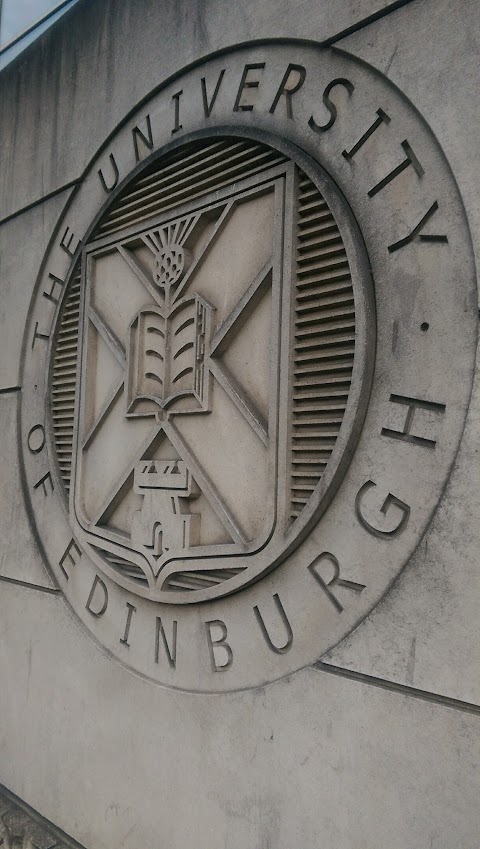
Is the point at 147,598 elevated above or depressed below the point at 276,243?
below

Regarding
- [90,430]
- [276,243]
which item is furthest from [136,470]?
[276,243]

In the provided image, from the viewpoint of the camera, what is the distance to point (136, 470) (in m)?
3.18

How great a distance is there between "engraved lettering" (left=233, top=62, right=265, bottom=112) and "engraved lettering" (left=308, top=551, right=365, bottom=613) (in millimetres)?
1777

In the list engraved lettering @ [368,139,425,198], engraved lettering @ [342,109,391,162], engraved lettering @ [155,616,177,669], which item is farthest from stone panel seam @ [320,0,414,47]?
engraved lettering @ [155,616,177,669]

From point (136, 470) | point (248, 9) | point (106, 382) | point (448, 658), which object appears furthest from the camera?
point (106, 382)

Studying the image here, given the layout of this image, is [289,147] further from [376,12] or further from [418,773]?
[418,773]

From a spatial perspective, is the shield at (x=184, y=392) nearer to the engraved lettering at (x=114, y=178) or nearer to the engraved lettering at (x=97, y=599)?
the engraved lettering at (x=97, y=599)

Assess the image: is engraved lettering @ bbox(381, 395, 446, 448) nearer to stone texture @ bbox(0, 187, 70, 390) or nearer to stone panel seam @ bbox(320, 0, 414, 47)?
stone panel seam @ bbox(320, 0, 414, 47)

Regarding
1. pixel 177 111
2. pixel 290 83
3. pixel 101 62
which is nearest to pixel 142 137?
pixel 177 111

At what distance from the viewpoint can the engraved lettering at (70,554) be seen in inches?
137

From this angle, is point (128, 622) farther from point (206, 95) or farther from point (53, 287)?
point (206, 95)

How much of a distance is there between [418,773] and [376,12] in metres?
2.43

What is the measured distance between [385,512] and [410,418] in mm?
309

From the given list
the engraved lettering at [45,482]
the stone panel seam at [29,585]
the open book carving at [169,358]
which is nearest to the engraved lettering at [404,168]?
the open book carving at [169,358]
